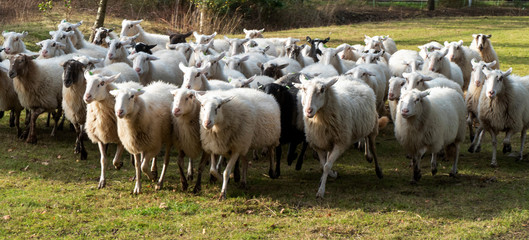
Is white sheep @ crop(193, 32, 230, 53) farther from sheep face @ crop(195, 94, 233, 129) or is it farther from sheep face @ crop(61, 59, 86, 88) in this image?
sheep face @ crop(195, 94, 233, 129)

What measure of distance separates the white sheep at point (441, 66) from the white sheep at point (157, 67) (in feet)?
16.4

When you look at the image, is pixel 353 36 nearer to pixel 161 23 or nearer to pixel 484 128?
pixel 161 23

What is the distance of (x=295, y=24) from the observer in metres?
31.1

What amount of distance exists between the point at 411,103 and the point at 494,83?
224 centimetres

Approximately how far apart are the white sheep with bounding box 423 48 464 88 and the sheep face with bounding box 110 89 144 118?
6.64 meters

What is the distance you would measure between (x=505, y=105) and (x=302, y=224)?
16.7ft

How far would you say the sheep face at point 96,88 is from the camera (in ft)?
27.3

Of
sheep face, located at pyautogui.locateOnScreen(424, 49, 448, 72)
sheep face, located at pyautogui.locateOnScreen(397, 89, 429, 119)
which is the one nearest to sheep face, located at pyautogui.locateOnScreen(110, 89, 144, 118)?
sheep face, located at pyautogui.locateOnScreen(397, 89, 429, 119)

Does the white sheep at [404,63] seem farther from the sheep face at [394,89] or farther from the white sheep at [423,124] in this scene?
the white sheep at [423,124]

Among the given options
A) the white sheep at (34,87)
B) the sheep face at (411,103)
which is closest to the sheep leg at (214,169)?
the sheep face at (411,103)

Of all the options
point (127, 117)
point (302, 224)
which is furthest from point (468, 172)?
point (127, 117)

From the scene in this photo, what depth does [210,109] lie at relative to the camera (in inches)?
302

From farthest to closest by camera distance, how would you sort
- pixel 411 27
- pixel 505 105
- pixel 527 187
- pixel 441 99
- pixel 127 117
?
pixel 411 27 < pixel 505 105 < pixel 441 99 < pixel 527 187 < pixel 127 117

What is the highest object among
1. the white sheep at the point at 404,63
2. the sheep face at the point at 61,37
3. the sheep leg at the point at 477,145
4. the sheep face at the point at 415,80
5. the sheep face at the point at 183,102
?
the sheep face at the point at 61,37
